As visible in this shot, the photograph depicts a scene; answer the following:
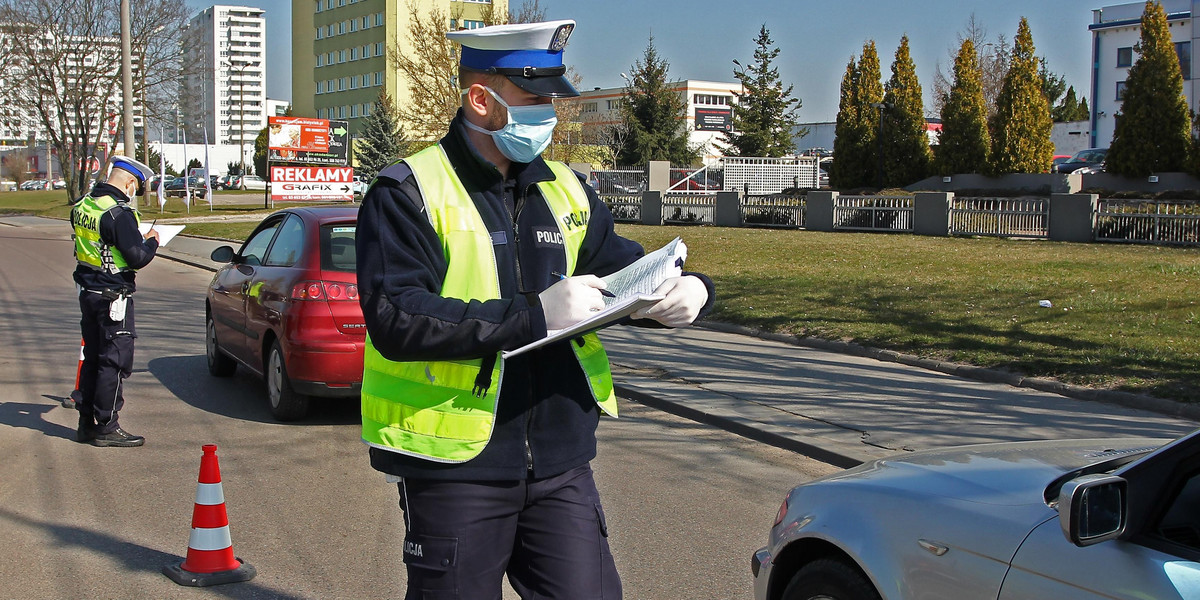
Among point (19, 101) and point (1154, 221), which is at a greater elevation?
point (19, 101)

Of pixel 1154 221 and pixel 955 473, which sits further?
pixel 1154 221

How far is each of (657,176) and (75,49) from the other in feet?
101

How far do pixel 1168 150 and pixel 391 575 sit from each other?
35603mm

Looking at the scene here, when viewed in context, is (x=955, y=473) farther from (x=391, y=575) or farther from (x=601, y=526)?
(x=391, y=575)

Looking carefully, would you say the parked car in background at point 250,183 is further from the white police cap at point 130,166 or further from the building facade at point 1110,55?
the white police cap at point 130,166

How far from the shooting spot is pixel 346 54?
3991 inches

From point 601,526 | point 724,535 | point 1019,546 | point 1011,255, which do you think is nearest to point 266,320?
point 724,535

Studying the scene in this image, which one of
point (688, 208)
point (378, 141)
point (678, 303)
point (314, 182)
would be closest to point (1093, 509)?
point (678, 303)

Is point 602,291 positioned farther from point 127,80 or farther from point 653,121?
point 653,121

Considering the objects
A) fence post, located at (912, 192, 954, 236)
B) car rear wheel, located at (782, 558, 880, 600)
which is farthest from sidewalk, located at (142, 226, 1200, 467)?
fence post, located at (912, 192, 954, 236)

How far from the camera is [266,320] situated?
8.26m

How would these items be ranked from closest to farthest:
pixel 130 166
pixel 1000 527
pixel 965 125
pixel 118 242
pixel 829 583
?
1. pixel 1000 527
2. pixel 829 583
3. pixel 118 242
4. pixel 130 166
5. pixel 965 125

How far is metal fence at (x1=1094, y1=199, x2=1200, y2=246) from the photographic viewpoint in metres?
20.9

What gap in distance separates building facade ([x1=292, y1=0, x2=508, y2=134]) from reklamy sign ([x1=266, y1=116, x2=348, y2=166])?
44.9 meters
